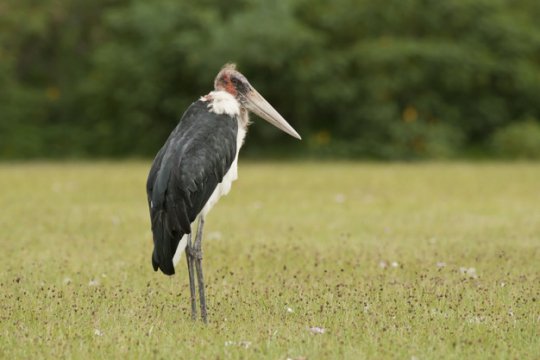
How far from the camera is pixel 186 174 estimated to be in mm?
5141

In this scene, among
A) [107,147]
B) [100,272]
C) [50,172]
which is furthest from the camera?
[107,147]

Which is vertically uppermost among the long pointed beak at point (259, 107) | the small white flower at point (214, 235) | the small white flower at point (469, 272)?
the long pointed beak at point (259, 107)

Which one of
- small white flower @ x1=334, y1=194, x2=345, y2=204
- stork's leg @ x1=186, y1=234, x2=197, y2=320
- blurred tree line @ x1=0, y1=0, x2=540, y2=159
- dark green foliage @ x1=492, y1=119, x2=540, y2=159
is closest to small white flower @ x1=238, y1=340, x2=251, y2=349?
stork's leg @ x1=186, y1=234, x2=197, y2=320

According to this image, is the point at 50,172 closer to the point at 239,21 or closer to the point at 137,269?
the point at 239,21

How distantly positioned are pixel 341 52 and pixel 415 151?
12.5 ft

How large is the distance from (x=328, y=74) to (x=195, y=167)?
1973 cm

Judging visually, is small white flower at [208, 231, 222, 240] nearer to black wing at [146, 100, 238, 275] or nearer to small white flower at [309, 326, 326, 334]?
black wing at [146, 100, 238, 275]

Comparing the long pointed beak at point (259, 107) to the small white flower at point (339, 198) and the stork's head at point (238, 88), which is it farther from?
the small white flower at point (339, 198)

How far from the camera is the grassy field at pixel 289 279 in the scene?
473 centimetres

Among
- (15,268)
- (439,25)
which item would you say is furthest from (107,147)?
(15,268)

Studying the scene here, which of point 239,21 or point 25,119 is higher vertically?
point 239,21

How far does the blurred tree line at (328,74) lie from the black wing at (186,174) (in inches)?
724

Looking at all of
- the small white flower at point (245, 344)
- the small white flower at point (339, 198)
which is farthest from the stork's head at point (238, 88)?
the small white flower at point (339, 198)

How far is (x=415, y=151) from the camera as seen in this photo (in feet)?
78.1
